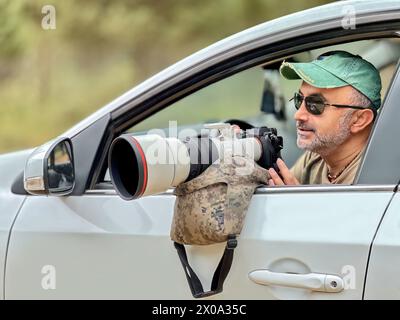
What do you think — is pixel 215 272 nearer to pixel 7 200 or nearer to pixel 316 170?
pixel 316 170

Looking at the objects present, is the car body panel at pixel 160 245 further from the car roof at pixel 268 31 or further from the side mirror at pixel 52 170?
the car roof at pixel 268 31

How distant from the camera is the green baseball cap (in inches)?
83.8

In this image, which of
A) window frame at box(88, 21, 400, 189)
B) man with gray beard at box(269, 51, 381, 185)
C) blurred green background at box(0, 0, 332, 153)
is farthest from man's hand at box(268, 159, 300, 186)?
blurred green background at box(0, 0, 332, 153)

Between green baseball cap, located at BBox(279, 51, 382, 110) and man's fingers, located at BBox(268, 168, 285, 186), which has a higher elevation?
green baseball cap, located at BBox(279, 51, 382, 110)

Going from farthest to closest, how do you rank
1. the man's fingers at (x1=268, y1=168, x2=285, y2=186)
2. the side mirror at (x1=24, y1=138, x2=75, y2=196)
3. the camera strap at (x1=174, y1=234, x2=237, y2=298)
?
1. the side mirror at (x1=24, y1=138, x2=75, y2=196)
2. the man's fingers at (x1=268, y1=168, x2=285, y2=186)
3. the camera strap at (x1=174, y1=234, x2=237, y2=298)

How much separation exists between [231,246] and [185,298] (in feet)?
0.76

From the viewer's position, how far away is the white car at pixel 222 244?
1.86 meters

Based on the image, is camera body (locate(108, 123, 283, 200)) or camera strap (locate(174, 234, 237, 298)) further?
camera strap (locate(174, 234, 237, 298))

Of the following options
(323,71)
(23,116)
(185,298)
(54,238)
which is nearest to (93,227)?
(54,238)

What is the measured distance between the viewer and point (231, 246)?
6.49 feet

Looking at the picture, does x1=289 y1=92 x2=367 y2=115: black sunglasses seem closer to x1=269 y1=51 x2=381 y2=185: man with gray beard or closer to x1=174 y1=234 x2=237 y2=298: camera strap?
x1=269 y1=51 x2=381 y2=185: man with gray beard

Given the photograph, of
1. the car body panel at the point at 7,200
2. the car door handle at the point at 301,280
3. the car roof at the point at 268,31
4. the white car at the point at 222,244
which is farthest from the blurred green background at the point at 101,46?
the car door handle at the point at 301,280

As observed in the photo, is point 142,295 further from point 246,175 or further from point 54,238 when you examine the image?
point 246,175

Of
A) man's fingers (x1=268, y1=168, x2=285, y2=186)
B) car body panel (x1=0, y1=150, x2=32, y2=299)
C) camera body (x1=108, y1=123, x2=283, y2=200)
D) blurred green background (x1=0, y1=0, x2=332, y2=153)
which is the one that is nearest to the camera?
camera body (x1=108, y1=123, x2=283, y2=200)
